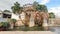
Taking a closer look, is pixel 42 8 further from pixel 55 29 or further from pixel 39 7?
pixel 55 29

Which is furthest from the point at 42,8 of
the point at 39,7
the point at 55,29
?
the point at 55,29

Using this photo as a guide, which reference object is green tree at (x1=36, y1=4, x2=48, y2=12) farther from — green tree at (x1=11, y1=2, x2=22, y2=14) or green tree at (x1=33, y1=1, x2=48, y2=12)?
green tree at (x1=11, y1=2, x2=22, y2=14)

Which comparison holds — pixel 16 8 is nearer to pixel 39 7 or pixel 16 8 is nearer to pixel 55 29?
pixel 39 7

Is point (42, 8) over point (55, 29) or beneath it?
over

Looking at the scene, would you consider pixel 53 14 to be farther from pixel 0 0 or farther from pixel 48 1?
pixel 0 0

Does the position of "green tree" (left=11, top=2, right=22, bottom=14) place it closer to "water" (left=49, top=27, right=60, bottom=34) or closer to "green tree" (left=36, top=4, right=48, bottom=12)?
"green tree" (left=36, top=4, right=48, bottom=12)

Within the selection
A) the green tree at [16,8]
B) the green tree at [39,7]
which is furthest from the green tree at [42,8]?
the green tree at [16,8]

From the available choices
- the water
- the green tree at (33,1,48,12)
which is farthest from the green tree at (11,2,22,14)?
the water

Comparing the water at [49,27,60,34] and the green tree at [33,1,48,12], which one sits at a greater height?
the green tree at [33,1,48,12]

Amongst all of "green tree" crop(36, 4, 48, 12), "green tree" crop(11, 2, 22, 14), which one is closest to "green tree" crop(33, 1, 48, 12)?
"green tree" crop(36, 4, 48, 12)

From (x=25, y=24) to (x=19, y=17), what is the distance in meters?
0.15

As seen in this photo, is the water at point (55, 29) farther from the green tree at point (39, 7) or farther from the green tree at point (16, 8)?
the green tree at point (16, 8)

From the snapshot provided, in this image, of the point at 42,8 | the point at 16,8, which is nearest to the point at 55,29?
the point at 42,8

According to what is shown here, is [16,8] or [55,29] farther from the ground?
[16,8]
